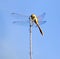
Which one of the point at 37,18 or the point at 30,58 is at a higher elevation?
the point at 37,18

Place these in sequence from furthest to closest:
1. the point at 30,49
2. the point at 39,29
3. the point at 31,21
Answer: the point at 39,29 < the point at 31,21 < the point at 30,49

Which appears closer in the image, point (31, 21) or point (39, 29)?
point (31, 21)

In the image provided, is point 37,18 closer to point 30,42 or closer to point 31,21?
point 31,21

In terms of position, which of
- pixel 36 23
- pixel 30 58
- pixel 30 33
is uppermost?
pixel 36 23

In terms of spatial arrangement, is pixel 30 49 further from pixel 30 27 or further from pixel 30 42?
pixel 30 27

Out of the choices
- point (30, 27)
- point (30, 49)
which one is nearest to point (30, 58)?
point (30, 49)

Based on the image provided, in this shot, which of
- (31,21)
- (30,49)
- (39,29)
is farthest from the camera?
(39,29)

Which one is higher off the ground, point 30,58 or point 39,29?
point 39,29

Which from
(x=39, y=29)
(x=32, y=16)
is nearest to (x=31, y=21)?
(x=32, y=16)

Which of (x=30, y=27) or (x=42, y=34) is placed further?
(x=42, y=34)
